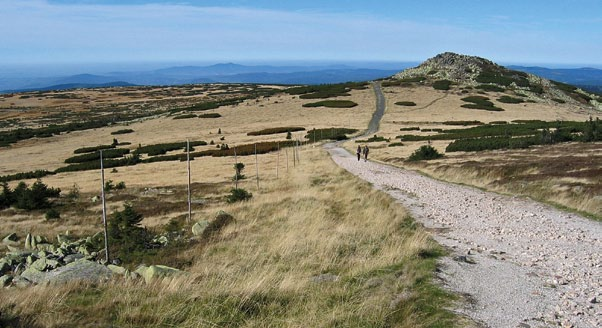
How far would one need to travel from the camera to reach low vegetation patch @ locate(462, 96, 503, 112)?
80.4 meters

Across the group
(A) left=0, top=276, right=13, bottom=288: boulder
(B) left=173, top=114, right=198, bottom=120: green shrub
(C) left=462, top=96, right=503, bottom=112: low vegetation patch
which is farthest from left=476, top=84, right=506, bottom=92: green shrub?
(A) left=0, top=276, right=13, bottom=288: boulder

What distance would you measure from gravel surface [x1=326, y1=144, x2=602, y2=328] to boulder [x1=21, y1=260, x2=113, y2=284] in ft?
19.9

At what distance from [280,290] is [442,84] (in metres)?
107

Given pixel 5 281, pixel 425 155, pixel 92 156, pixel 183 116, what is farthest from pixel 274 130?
pixel 5 281

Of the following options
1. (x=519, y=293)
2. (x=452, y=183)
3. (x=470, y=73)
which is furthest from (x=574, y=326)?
(x=470, y=73)

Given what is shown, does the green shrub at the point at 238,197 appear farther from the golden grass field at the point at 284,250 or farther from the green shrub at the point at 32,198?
the green shrub at the point at 32,198

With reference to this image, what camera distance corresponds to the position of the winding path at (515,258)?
679cm

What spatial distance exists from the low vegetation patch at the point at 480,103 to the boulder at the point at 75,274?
265 feet

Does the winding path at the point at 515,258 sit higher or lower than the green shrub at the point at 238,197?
higher

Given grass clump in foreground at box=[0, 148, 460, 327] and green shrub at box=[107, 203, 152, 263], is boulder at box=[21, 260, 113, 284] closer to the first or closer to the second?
grass clump in foreground at box=[0, 148, 460, 327]

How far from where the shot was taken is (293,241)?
10.4 meters

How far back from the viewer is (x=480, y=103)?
278 ft

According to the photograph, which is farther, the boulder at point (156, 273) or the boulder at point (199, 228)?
the boulder at point (199, 228)

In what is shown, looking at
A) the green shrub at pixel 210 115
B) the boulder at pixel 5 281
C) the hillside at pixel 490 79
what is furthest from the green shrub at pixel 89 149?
the hillside at pixel 490 79
